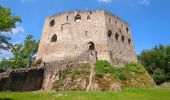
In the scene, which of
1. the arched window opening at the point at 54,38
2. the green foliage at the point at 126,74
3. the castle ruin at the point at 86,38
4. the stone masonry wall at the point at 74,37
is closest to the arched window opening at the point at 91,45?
the castle ruin at the point at 86,38

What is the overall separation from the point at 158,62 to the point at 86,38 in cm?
2329

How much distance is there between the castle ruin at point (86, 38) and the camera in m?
37.8

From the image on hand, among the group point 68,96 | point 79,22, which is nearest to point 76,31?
point 79,22

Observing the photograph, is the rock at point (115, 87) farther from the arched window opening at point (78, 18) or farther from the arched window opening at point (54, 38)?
the arched window opening at point (54, 38)

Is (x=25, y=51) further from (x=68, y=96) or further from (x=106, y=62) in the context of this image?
(x=68, y=96)

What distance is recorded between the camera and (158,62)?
5584 cm

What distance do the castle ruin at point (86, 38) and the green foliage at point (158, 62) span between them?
37.2 feet

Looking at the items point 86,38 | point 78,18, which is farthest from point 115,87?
point 78,18

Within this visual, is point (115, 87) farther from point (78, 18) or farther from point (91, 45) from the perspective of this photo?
point (78, 18)

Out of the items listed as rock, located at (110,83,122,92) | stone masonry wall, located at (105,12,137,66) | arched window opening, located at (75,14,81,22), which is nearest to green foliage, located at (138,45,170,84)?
stone masonry wall, located at (105,12,137,66)

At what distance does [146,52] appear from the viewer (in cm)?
6009

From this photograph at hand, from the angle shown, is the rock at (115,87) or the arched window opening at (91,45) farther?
the arched window opening at (91,45)

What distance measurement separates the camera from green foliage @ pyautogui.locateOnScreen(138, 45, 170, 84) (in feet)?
168

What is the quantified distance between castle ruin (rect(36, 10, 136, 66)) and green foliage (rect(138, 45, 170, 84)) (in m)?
11.3
